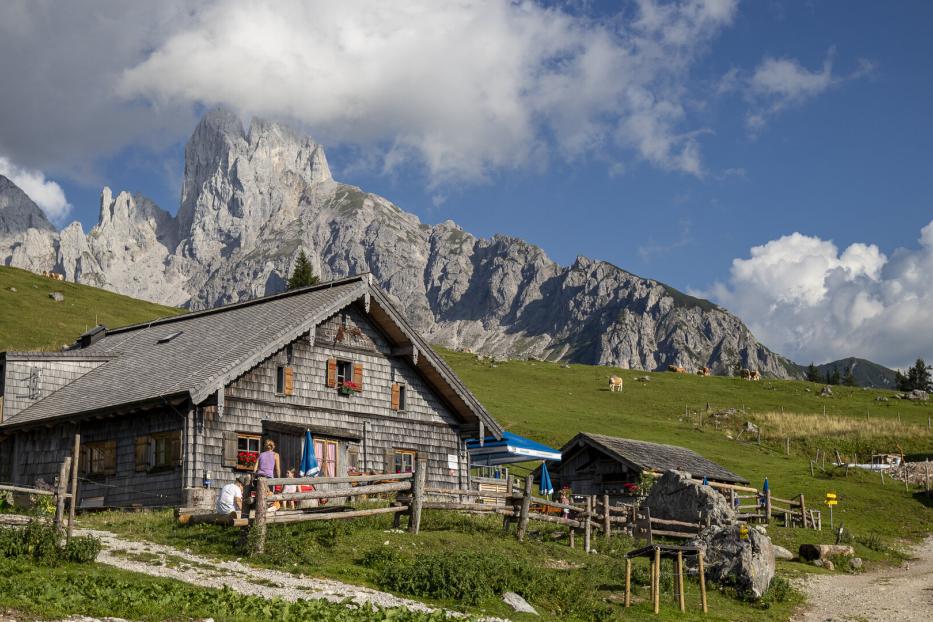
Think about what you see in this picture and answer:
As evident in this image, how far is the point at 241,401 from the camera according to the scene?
34.4 m

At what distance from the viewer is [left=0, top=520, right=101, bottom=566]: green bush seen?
1916 cm

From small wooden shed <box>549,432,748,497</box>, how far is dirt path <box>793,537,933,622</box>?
41.3ft

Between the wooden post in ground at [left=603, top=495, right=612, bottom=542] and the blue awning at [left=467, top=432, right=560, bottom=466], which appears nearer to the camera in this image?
the wooden post in ground at [left=603, top=495, right=612, bottom=542]

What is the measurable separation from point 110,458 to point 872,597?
80.1 ft

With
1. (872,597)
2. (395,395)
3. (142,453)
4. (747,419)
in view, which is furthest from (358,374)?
(747,419)

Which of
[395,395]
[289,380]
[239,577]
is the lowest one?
[239,577]

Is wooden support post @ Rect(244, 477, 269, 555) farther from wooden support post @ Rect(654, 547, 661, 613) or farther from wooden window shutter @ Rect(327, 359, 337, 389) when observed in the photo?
wooden window shutter @ Rect(327, 359, 337, 389)

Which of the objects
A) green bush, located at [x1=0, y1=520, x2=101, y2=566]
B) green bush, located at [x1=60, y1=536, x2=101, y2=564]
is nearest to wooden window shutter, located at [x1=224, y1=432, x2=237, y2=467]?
green bush, located at [x1=0, y1=520, x2=101, y2=566]

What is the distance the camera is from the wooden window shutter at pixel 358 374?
125 ft

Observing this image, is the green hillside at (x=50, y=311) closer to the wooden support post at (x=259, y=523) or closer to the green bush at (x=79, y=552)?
the wooden support post at (x=259, y=523)

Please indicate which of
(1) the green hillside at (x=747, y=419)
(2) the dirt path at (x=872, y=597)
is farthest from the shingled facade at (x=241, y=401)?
(1) the green hillside at (x=747, y=419)

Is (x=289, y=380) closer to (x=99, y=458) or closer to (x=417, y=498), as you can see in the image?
(x=99, y=458)

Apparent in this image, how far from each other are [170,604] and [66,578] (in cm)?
229

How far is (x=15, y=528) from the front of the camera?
21156mm
